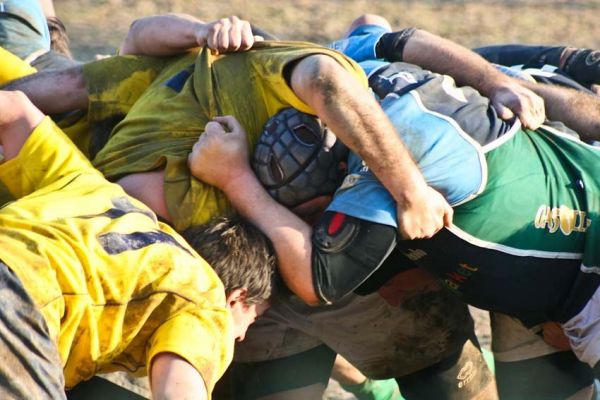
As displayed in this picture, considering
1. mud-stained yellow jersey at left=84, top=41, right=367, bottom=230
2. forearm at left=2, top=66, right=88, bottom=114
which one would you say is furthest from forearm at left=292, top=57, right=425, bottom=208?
forearm at left=2, top=66, right=88, bottom=114

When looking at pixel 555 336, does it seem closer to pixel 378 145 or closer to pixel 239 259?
pixel 378 145

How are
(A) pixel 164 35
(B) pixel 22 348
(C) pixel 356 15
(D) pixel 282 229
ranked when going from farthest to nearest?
(C) pixel 356 15
(A) pixel 164 35
(D) pixel 282 229
(B) pixel 22 348

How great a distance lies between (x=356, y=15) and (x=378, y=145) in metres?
4.51

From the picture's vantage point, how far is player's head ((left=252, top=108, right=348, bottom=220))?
2961 millimetres

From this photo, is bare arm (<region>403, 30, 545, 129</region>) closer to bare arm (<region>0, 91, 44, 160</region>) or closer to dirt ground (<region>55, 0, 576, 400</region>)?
bare arm (<region>0, 91, 44, 160</region>)

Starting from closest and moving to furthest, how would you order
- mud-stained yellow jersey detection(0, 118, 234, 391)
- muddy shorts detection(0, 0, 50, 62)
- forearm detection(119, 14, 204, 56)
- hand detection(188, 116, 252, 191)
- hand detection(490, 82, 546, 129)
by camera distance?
mud-stained yellow jersey detection(0, 118, 234, 391) < hand detection(188, 116, 252, 191) < hand detection(490, 82, 546, 129) < forearm detection(119, 14, 204, 56) < muddy shorts detection(0, 0, 50, 62)

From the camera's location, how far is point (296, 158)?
9.68 feet

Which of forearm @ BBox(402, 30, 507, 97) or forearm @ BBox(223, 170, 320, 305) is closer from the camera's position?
forearm @ BBox(223, 170, 320, 305)

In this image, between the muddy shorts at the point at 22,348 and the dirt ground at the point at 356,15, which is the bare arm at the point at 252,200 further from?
the dirt ground at the point at 356,15

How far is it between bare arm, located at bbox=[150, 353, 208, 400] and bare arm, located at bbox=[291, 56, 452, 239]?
2.49 feet

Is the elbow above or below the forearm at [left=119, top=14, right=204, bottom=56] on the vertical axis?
above

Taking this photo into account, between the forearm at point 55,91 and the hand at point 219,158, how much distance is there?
595 millimetres

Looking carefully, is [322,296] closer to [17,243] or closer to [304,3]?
[17,243]

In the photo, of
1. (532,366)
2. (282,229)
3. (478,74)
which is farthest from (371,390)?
(478,74)
